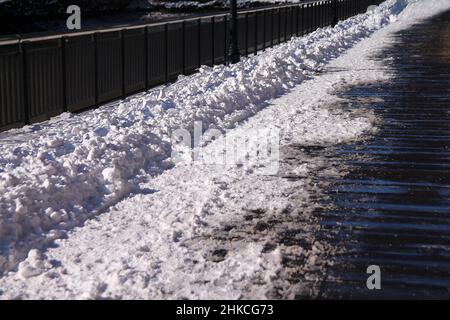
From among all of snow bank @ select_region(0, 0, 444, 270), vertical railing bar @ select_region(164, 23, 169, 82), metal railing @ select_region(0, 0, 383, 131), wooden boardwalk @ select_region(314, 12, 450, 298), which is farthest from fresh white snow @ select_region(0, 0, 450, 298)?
vertical railing bar @ select_region(164, 23, 169, 82)

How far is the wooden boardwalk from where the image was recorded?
672 cm

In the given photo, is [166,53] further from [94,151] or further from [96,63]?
[94,151]

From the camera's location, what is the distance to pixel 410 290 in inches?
255

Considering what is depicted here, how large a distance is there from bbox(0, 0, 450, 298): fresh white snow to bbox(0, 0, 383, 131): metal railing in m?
0.48

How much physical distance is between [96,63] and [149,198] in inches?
310

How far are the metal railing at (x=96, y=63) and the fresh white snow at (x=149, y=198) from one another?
1.59ft

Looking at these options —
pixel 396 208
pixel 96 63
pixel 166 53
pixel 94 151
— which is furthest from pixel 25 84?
pixel 166 53

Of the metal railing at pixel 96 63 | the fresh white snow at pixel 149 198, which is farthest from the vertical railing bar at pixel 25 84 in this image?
the fresh white snow at pixel 149 198

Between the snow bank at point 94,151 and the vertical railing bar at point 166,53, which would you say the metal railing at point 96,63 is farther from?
the snow bank at point 94,151

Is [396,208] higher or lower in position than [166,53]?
lower

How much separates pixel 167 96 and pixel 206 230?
339 inches

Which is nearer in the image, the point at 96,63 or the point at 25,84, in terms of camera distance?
the point at 25,84

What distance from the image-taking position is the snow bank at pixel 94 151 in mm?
8070

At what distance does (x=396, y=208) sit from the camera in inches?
347
